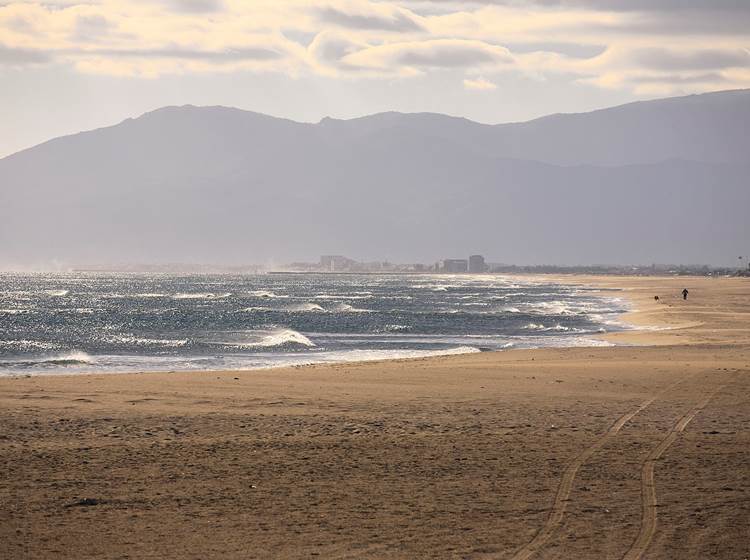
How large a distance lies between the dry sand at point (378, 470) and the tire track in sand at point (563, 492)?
4 cm

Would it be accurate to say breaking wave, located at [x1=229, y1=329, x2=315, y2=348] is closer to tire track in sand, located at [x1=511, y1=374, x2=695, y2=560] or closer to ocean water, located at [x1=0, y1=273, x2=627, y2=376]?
ocean water, located at [x1=0, y1=273, x2=627, y2=376]

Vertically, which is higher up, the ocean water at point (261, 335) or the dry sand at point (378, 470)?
the dry sand at point (378, 470)

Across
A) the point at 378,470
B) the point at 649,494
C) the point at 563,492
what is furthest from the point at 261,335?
the point at 649,494

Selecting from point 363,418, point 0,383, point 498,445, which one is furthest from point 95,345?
point 498,445

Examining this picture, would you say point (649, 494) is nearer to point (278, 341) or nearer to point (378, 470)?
point (378, 470)

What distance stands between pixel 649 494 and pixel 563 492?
42.5 inches

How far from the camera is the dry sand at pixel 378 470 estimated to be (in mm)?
11969

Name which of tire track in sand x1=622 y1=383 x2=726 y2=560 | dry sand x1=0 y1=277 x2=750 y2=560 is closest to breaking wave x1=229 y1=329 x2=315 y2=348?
dry sand x1=0 y1=277 x2=750 y2=560

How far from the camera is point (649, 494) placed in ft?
45.2

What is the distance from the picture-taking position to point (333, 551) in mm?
11594

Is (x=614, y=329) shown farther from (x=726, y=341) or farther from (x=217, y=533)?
(x=217, y=533)

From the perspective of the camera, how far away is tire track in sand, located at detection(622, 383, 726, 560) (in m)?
11.6

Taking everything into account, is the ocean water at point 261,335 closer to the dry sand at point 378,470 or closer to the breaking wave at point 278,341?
the breaking wave at point 278,341

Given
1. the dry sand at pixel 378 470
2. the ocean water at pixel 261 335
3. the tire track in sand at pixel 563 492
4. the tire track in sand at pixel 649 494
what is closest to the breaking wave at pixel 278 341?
the ocean water at pixel 261 335
